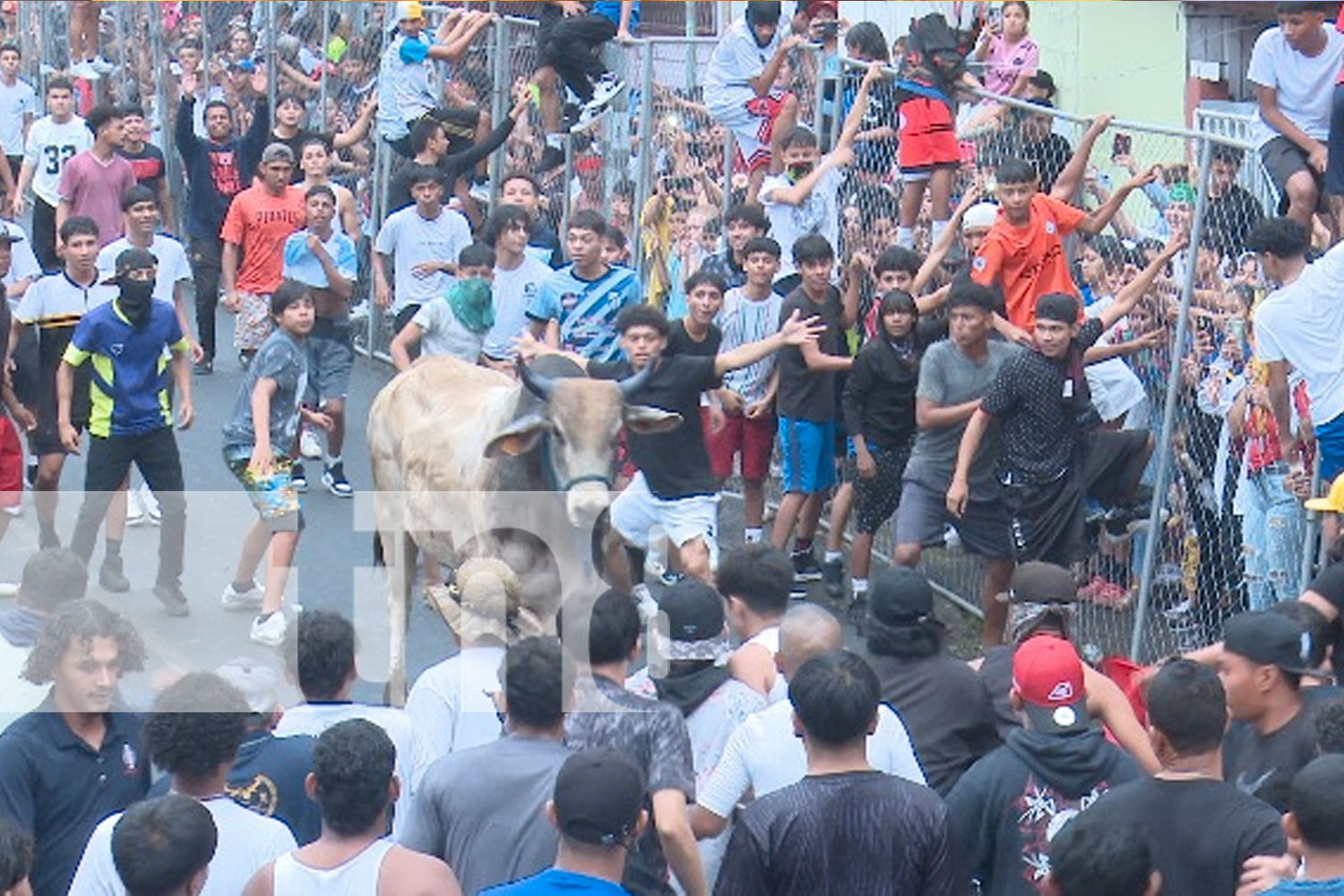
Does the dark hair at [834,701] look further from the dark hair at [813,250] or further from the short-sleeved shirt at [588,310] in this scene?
the short-sleeved shirt at [588,310]

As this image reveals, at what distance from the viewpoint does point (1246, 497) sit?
10.7 m

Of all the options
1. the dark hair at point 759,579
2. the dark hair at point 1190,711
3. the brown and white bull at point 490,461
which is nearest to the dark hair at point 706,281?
the brown and white bull at point 490,461

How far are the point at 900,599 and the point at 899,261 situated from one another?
4.98 metres

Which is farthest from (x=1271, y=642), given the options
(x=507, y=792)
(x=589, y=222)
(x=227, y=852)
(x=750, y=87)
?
(x=750, y=87)

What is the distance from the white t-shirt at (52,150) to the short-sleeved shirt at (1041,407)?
9.52 metres

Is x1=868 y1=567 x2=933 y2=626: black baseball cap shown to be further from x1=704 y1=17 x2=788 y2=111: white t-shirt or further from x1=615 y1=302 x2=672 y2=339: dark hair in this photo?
x1=704 y1=17 x2=788 y2=111: white t-shirt

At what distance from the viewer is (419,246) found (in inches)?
604

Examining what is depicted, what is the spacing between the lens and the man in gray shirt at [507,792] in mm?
6570

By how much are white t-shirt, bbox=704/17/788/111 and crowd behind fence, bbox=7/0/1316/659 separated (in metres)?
0.22

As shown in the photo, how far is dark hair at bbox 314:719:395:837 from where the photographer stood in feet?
20.3

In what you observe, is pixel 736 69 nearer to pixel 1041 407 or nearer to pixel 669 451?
pixel 669 451

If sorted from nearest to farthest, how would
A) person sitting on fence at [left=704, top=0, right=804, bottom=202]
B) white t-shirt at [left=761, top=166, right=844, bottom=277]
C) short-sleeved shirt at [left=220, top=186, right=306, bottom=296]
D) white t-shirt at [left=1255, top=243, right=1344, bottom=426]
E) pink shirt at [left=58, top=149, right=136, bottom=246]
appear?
white t-shirt at [left=1255, top=243, right=1344, bottom=426]
white t-shirt at [left=761, top=166, right=844, bottom=277]
person sitting on fence at [left=704, top=0, right=804, bottom=202]
short-sleeved shirt at [left=220, top=186, right=306, bottom=296]
pink shirt at [left=58, top=149, right=136, bottom=246]

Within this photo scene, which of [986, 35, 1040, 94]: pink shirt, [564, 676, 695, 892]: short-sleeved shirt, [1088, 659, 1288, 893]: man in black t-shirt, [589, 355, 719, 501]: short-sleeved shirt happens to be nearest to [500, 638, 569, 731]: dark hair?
[564, 676, 695, 892]: short-sleeved shirt

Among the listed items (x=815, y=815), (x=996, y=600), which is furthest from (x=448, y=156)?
(x=815, y=815)
